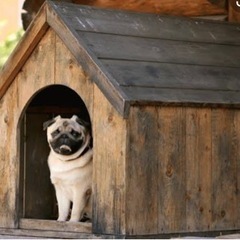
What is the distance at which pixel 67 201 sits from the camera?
8656 millimetres

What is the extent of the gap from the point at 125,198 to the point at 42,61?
43.7 inches

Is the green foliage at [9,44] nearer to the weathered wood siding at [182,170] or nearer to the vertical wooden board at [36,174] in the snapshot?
the vertical wooden board at [36,174]

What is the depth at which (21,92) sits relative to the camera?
852 cm

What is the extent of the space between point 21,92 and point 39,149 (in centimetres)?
60

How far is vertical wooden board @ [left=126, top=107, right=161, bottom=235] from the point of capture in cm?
785

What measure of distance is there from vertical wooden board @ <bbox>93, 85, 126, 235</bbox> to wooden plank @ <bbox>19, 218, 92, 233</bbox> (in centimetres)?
14

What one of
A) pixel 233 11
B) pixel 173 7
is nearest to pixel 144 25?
pixel 233 11

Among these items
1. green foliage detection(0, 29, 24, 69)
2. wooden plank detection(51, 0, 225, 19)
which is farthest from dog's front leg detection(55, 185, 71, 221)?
green foliage detection(0, 29, 24, 69)

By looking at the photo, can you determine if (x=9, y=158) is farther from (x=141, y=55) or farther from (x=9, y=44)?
(x=9, y=44)

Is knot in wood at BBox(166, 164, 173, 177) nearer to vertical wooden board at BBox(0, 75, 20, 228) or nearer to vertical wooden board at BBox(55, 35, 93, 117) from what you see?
vertical wooden board at BBox(55, 35, 93, 117)

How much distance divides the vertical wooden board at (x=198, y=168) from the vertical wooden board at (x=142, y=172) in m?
0.27

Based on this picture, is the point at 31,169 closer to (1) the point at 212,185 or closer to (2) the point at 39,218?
(2) the point at 39,218

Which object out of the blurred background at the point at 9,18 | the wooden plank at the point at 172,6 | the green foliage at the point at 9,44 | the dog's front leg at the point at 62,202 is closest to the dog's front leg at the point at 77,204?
the dog's front leg at the point at 62,202

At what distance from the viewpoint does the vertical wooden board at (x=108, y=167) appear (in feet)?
25.7
